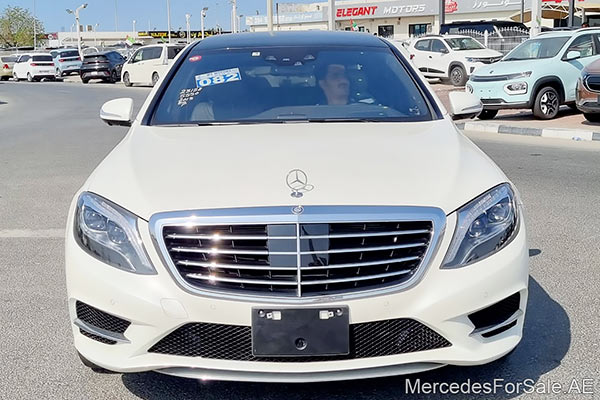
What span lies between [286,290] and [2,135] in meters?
13.6

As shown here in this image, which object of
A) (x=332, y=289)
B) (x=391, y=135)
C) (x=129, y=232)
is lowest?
(x=332, y=289)

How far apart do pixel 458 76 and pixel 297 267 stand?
2225 cm

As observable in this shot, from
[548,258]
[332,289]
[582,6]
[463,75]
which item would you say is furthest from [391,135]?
[582,6]

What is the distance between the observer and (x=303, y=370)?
2812 mm

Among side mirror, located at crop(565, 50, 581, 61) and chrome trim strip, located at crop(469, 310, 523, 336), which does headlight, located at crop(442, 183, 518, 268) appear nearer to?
chrome trim strip, located at crop(469, 310, 523, 336)

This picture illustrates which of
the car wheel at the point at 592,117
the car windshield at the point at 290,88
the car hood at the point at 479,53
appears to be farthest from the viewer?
the car hood at the point at 479,53

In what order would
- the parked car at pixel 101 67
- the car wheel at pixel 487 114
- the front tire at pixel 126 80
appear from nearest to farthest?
the car wheel at pixel 487 114 → the front tire at pixel 126 80 → the parked car at pixel 101 67

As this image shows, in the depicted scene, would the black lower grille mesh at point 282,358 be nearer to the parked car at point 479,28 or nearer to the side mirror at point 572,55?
the side mirror at point 572,55

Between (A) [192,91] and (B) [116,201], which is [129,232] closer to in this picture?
(B) [116,201]

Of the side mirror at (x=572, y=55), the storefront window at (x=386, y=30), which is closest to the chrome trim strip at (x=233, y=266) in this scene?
the side mirror at (x=572, y=55)

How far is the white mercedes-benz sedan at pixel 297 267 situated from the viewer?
2.80 m

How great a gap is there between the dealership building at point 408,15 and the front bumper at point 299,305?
45696 millimetres

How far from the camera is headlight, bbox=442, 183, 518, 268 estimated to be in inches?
114

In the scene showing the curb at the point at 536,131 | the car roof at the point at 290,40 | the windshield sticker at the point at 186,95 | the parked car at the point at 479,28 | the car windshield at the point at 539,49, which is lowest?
the curb at the point at 536,131
